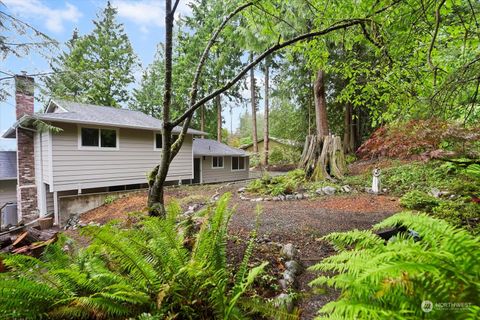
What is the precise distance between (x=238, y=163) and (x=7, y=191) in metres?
11.5

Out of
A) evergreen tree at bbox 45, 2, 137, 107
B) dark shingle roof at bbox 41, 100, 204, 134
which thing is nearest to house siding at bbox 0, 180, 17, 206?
dark shingle roof at bbox 41, 100, 204, 134

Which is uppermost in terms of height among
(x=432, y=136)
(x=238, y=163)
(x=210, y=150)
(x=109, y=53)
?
(x=109, y=53)

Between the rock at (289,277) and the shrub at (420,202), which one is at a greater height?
the shrub at (420,202)

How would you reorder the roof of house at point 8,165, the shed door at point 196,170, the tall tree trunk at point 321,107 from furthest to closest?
the shed door at point 196,170, the tall tree trunk at point 321,107, the roof of house at point 8,165

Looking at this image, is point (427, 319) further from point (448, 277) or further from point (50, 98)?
point (50, 98)

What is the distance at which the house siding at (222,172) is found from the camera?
13641mm

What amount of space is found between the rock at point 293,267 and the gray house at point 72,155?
8129mm

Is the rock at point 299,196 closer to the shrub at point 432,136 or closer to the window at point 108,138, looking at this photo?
the shrub at point 432,136

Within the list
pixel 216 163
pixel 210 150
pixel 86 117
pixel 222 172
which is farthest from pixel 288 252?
pixel 222 172

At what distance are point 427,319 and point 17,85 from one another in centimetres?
515

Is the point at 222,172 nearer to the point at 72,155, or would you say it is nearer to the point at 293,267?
the point at 72,155

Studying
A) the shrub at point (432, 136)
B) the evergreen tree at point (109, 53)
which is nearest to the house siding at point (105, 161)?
the shrub at point (432, 136)

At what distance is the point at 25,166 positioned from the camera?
899 centimetres

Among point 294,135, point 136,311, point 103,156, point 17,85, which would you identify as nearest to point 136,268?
point 136,311
